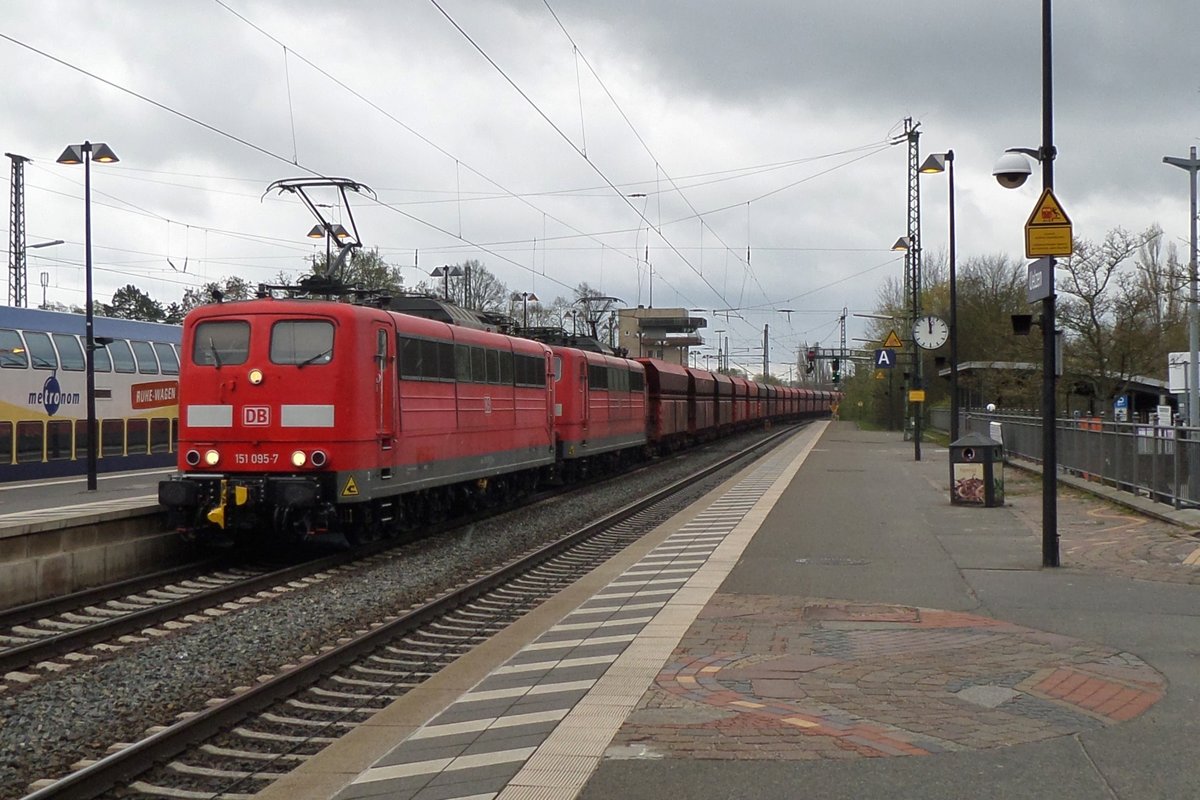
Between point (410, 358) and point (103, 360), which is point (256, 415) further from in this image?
point (103, 360)

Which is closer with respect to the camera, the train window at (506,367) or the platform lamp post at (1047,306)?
the platform lamp post at (1047,306)

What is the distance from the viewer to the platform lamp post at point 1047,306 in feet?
40.7

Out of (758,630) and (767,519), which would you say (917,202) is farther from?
(758,630)

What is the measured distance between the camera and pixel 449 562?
15.0 meters

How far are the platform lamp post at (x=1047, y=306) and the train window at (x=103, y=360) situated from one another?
82.0 ft

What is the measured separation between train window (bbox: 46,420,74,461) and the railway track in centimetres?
2005

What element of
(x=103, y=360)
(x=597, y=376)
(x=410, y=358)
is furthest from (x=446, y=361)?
(x=103, y=360)

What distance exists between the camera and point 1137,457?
61.0 ft

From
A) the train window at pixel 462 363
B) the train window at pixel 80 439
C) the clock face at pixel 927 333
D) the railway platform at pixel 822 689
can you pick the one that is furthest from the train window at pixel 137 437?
the railway platform at pixel 822 689

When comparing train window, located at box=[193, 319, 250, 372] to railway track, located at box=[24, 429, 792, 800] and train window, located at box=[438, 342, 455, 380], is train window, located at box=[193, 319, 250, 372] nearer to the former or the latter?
train window, located at box=[438, 342, 455, 380]

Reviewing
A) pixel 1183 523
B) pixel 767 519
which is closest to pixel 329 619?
pixel 767 519

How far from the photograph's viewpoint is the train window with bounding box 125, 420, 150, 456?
33.3 metres

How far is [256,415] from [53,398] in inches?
682

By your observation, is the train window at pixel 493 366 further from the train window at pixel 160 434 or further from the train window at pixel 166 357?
the train window at pixel 160 434
